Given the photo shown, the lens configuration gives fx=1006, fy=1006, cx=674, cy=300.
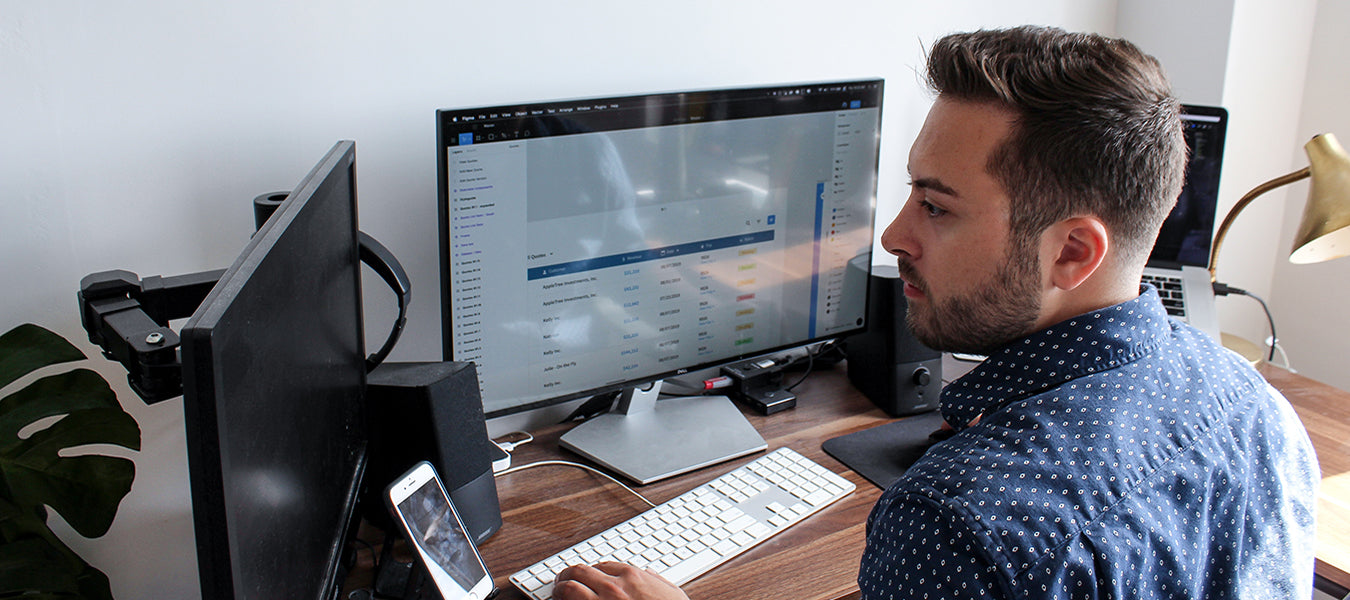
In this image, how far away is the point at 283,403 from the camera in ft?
2.58

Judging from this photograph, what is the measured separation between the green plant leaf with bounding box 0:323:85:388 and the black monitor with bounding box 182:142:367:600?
328 millimetres

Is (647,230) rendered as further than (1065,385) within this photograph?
Yes

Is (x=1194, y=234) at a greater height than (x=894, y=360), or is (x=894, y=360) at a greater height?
(x=1194, y=234)

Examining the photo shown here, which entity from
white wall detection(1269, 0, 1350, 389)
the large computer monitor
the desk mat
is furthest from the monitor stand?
white wall detection(1269, 0, 1350, 389)

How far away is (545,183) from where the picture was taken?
1334 mm

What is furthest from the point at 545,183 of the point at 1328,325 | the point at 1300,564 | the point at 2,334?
the point at 1328,325

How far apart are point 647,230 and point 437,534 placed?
21.4 inches

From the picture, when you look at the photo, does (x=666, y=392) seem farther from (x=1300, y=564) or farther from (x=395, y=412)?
(x=1300, y=564)

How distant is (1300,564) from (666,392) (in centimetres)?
96

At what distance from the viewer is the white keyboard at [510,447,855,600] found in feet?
4.00

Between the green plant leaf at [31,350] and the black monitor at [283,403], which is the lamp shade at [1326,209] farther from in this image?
the green plant leaf at [31,350]

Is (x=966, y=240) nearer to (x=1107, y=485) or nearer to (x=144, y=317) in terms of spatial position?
(x=1107, y=485)

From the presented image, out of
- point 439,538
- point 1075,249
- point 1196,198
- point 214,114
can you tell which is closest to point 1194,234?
point 1196,198

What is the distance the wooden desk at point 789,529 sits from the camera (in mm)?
1212
